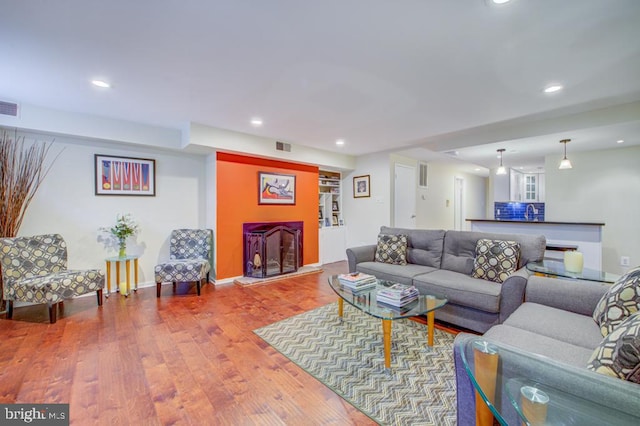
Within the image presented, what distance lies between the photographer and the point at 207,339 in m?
2.42

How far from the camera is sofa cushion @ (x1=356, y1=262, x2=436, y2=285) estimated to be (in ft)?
9.68

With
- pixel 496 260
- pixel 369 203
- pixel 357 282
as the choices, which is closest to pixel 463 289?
pixel 496 260

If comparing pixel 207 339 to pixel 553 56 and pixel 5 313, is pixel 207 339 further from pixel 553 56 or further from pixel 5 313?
pixel 553 56

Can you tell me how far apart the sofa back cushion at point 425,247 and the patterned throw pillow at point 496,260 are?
492 mm

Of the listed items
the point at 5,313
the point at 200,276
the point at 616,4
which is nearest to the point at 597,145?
the point at 616,4

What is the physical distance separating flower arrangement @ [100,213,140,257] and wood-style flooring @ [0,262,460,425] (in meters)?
0.77

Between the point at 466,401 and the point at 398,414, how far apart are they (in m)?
0.45

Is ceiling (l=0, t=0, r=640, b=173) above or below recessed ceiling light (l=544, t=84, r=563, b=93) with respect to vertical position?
below

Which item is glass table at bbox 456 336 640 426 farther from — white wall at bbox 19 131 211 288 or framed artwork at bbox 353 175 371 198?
framed artwork at bbox 353 175 371 198

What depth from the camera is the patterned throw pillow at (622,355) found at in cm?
87

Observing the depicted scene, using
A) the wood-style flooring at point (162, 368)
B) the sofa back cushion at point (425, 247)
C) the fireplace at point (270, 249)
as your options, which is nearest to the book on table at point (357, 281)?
the wood-style flooring at point (162, 368)

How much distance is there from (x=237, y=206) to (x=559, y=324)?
13.0ft

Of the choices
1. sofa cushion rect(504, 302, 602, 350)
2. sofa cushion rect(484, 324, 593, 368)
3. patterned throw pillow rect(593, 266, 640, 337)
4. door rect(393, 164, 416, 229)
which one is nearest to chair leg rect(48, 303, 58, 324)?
sofa cushion rect(484, 324, 593, 368)

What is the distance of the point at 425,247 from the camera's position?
343 centimetres
